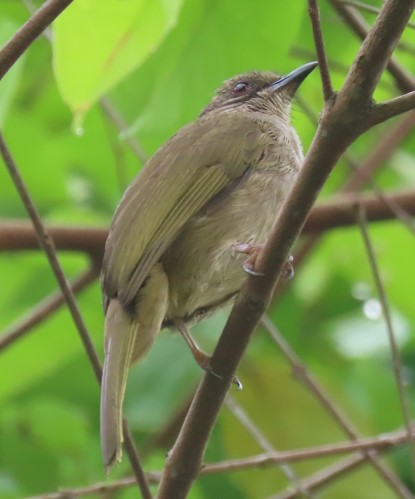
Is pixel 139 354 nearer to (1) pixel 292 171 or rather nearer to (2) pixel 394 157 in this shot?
(1) pixel 292 171

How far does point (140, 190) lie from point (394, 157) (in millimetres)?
2579

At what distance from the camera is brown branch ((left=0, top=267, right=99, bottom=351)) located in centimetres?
443

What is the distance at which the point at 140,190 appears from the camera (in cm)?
371

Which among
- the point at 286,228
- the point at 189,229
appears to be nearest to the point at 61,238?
the point at 189,229

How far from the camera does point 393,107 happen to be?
2.64m

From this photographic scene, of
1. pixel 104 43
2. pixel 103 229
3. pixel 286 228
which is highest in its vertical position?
pixel 104 43

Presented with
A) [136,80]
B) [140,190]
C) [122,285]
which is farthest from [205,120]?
[122,285]

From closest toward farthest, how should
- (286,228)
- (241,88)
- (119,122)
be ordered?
(286,228), (119,122), (241,88)

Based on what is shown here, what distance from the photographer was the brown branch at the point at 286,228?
260 cm

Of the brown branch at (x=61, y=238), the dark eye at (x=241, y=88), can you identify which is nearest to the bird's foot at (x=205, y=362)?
the brown branch at (x=61, y=238)

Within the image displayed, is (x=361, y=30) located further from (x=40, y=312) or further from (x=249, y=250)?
(x=40, y=312)

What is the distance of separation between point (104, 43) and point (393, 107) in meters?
0.97

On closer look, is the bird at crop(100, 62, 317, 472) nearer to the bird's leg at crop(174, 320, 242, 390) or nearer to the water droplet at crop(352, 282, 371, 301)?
the bird's leg at crop(174, 320, 242, 390)

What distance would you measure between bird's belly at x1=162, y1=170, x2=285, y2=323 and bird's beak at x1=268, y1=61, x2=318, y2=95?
737 mm
